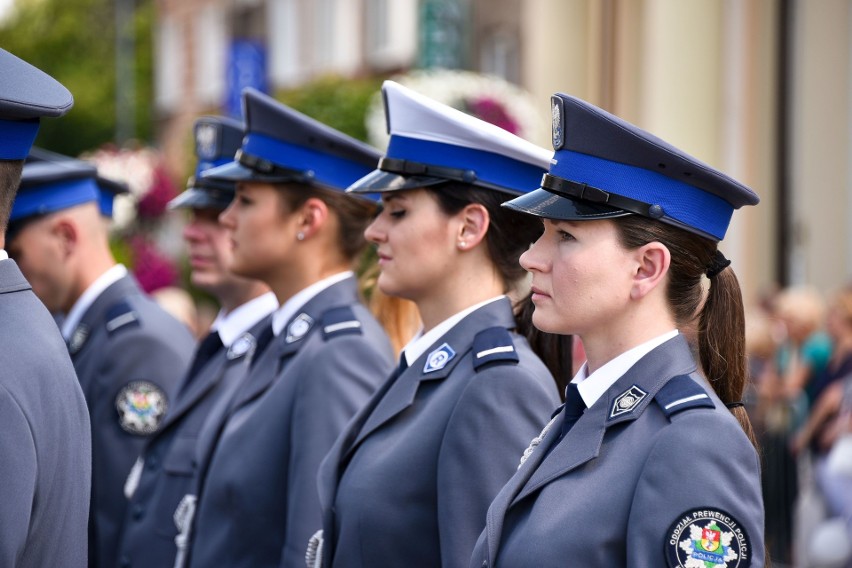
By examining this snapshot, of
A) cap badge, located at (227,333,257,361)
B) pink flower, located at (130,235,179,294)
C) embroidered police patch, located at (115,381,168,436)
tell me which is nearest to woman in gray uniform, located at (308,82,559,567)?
cap badge, located at (227,333,257,361)

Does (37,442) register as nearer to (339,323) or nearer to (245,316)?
(339,323)

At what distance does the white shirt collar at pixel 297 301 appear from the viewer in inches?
169

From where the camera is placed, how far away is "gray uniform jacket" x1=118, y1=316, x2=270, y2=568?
4.48 metres

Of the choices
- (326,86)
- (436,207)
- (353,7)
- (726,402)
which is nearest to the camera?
(726,402)

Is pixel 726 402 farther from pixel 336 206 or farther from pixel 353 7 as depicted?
pixel 353 7

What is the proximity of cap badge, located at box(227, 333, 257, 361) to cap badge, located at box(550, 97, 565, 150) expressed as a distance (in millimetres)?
2014

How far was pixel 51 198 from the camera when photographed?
5262mm

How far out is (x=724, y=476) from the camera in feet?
8.28

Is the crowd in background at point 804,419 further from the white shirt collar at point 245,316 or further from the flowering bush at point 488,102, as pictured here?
the white shirt collar at point 245,316

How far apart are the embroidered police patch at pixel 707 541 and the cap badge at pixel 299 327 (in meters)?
1.87

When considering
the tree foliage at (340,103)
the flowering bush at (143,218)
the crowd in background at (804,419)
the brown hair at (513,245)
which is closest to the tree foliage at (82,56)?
the tree foliage at (340,103)

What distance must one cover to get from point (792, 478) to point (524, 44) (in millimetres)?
8775

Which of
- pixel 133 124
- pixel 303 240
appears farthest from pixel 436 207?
pixel 133 124

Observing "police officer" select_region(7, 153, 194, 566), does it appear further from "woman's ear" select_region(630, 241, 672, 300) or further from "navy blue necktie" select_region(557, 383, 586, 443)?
"woman's ear" select_region(630, 241, 672, 300)
